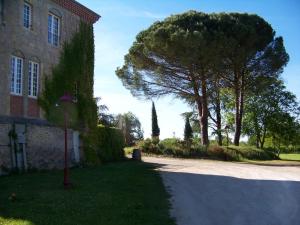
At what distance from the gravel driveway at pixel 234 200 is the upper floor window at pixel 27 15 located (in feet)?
30.7

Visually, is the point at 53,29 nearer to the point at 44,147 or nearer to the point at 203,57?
the point at 44,147

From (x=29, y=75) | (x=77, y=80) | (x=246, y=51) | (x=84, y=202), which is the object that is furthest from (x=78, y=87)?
(x=246, y=51)

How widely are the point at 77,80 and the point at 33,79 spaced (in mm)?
2927

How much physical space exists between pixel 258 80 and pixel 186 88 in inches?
254

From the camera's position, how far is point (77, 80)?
78.2 feet

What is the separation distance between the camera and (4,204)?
11.1 meters

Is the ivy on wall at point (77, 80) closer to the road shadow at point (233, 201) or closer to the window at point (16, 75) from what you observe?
the window at point (16, 75)

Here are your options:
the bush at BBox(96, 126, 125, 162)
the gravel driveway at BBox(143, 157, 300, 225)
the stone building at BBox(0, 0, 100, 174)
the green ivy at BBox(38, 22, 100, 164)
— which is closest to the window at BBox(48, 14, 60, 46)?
the stone building at BBox(0, 0, 100, 174)

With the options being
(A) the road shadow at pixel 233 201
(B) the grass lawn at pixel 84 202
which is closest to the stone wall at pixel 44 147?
(B) the grass lawn at pixel 84 202

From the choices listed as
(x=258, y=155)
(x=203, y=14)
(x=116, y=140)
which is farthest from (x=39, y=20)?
(x=258, y=155)

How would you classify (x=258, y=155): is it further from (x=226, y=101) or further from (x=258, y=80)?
(x=226, y=101)

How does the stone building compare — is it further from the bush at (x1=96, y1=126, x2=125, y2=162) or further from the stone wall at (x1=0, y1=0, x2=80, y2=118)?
the bush at (x1=96, y1=126, x2=125, y2=162)

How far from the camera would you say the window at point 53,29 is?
22.7m

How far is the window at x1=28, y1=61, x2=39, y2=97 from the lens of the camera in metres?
21.2
